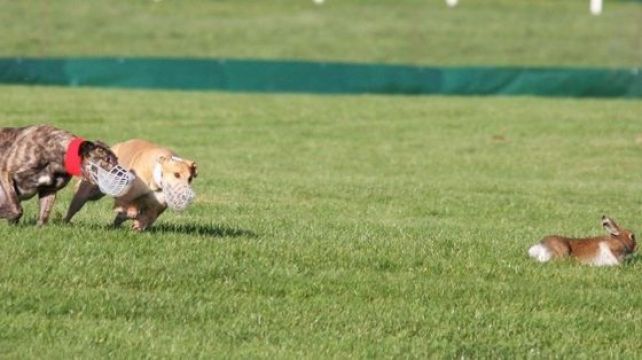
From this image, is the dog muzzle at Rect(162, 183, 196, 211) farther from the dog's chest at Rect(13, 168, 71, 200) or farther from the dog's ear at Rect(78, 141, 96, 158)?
the dog's chest at Rect(13, 168, 71, 200)

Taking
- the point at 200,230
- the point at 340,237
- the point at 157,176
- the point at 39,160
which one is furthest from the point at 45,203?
the point at 340,237

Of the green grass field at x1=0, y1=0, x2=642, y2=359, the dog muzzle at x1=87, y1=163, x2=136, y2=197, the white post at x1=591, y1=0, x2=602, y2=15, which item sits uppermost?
the dog muzzle at x1=87, y1=163, x2=136, y2=197

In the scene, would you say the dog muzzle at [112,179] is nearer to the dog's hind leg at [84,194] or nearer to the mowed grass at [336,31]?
the dog's hind leg at [84,194]

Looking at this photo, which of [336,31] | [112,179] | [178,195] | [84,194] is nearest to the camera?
[112,179]

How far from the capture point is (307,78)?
135ft

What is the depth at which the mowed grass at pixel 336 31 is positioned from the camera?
5334 centimetres

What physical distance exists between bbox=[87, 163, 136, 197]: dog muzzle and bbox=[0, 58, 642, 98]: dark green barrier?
29.5 meters

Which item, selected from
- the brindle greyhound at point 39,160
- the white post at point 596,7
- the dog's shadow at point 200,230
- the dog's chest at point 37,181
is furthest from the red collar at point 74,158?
the white post at point 596,7

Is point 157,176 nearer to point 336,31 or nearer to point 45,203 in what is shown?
point 45,203

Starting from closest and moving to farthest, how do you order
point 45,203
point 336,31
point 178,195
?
point 178,195 → point 45,203 → point 336,31

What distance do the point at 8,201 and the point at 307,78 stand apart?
29.4m

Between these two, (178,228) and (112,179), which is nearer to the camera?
(112,179)

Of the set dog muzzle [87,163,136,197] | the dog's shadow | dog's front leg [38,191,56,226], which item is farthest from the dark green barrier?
dog muzzle [87,163,136,197]

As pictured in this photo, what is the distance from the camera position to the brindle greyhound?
11.5 meters
